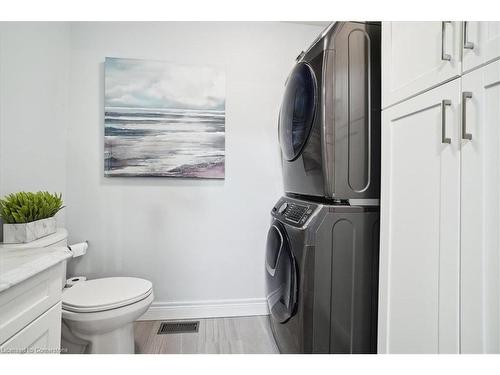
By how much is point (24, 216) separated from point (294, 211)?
125 centimetres

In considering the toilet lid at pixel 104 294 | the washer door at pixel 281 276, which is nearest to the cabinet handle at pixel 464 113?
the washer door at pixel 281 276

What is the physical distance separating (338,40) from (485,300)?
1078 millimetres

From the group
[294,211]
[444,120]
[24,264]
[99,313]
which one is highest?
[444,120]

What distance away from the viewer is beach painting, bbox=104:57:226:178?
1828 millimetres

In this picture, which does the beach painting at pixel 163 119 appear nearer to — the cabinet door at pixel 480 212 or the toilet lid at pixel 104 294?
the toilet lid at pixel 104 294

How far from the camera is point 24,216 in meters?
1.18

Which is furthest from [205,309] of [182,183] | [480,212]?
[480,212]

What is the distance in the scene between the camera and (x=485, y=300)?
0.68m

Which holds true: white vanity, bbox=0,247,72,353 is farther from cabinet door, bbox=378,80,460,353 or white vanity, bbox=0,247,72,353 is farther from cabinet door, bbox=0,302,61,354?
cabinet door, bbox=378,80,460,353

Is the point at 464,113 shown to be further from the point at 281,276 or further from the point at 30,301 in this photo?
the point at 30,301

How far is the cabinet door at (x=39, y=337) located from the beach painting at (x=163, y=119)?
3.67 feet

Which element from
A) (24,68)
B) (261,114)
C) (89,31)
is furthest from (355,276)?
(89,31)

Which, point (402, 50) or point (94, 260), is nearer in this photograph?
point (402, 50)

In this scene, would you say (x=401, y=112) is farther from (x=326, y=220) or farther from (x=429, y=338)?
(x=429, y=338)
